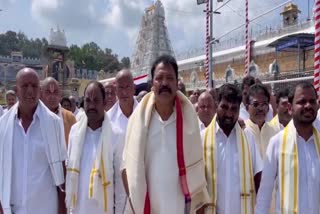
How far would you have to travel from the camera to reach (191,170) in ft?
9.88

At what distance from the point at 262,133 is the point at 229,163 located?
1.13 meters

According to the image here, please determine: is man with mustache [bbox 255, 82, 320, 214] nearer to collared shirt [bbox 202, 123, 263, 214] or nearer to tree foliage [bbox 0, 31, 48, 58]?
collared shirt [bbox 202, 123, 263, 214]

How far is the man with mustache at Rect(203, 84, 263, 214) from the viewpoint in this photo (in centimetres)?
321

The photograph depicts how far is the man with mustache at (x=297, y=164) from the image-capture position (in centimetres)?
286

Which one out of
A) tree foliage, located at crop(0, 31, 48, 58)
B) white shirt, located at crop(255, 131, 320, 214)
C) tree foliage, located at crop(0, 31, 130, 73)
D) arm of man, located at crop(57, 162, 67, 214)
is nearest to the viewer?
white shirt, located at crop(255, 131, 320, 214)

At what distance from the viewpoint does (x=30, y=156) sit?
3406mm

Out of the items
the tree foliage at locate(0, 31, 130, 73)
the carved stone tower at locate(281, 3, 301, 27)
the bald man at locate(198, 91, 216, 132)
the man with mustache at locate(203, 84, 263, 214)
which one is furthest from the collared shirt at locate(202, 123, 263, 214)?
the tree foliage at locate(0, 31, 130, 73)

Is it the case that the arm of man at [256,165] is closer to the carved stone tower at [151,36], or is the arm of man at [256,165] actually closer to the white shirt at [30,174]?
the white shirt at [30,174]

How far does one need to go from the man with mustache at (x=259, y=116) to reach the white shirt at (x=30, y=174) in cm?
195

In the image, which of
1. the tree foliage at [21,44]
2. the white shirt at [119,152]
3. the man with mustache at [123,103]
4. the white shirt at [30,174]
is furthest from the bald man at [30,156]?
the tree foliage at [21,44]

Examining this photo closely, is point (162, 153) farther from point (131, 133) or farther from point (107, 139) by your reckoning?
point (107, 139)

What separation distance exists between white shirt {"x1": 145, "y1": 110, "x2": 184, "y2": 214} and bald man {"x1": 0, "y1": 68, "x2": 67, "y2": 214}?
0.91m

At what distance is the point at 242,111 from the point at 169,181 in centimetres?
246

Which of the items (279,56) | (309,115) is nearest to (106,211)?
(309,115)
